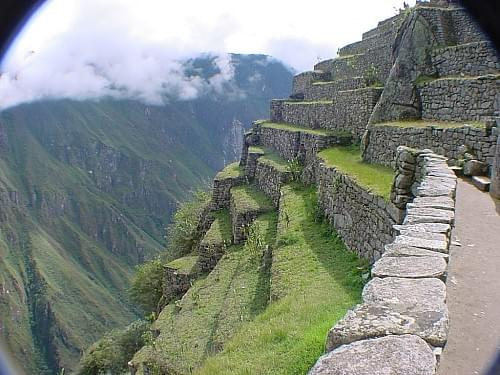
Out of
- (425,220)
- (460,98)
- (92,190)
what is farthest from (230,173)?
(92,190)

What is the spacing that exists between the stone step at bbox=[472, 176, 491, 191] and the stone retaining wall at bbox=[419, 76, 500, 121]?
2229mm

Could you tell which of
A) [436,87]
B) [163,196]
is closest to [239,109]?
[163,196]

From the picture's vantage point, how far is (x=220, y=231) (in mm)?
18984

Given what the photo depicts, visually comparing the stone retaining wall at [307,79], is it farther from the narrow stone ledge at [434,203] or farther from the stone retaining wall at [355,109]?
the narrow stone ledge at [434,203]

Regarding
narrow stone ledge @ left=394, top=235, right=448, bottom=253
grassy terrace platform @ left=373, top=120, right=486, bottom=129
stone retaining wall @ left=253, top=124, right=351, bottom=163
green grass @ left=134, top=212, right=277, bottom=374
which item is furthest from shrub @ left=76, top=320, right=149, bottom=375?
narrow stone ledge @ left=394, top=235, right=448, bottom=253

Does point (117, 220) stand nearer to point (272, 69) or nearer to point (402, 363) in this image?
point (272, 69)

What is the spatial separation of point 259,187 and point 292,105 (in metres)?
6.14

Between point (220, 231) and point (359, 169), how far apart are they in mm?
7976

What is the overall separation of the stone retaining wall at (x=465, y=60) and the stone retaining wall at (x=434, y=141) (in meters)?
2.21

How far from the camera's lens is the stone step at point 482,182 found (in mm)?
9070

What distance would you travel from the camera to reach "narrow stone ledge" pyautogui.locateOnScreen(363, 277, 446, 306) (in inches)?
142

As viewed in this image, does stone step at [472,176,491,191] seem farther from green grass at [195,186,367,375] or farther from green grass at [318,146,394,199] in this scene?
green grass at [195,186,367,375]

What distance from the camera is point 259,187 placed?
20953 millimetres

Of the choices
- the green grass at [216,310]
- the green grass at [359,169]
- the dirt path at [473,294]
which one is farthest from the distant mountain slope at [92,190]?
the dirt path at [473,294]
